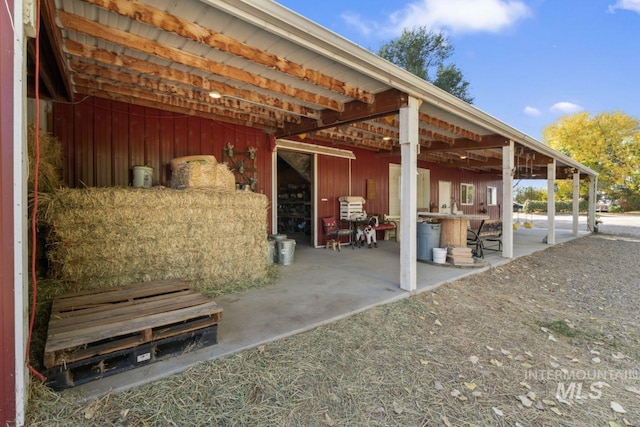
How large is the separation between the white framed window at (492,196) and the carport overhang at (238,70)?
9.44 metres

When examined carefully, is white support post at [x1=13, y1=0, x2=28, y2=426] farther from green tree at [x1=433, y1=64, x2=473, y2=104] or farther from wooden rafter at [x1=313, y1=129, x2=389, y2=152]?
green tree at [x1=433, y1=64, x2=473, y2=104]

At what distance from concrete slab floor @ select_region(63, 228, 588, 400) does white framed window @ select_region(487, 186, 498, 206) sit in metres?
9.53

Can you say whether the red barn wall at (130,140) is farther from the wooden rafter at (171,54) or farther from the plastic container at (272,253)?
the wooden rafter at (171,54)

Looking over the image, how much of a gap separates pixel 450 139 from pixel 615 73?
4160cm

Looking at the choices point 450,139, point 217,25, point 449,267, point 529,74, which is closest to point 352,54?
point 217,25

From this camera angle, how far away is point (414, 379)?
81.9 inches

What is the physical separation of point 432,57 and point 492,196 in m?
8.52

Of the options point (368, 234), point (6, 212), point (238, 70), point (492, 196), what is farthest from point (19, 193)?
point (492, 196)

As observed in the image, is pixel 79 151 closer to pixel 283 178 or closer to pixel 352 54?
pixel 352 54

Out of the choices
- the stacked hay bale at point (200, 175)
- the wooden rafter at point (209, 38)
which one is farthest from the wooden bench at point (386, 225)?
the wooden rafter at point (209, 38)

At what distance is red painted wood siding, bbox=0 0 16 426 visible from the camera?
1399 mm

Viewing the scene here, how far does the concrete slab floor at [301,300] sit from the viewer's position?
2039 mm

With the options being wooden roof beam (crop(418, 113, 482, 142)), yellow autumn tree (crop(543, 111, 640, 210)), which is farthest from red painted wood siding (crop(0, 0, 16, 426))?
yellow autumn tree (crop(543, 111, 640, 210))

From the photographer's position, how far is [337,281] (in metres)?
4.20
